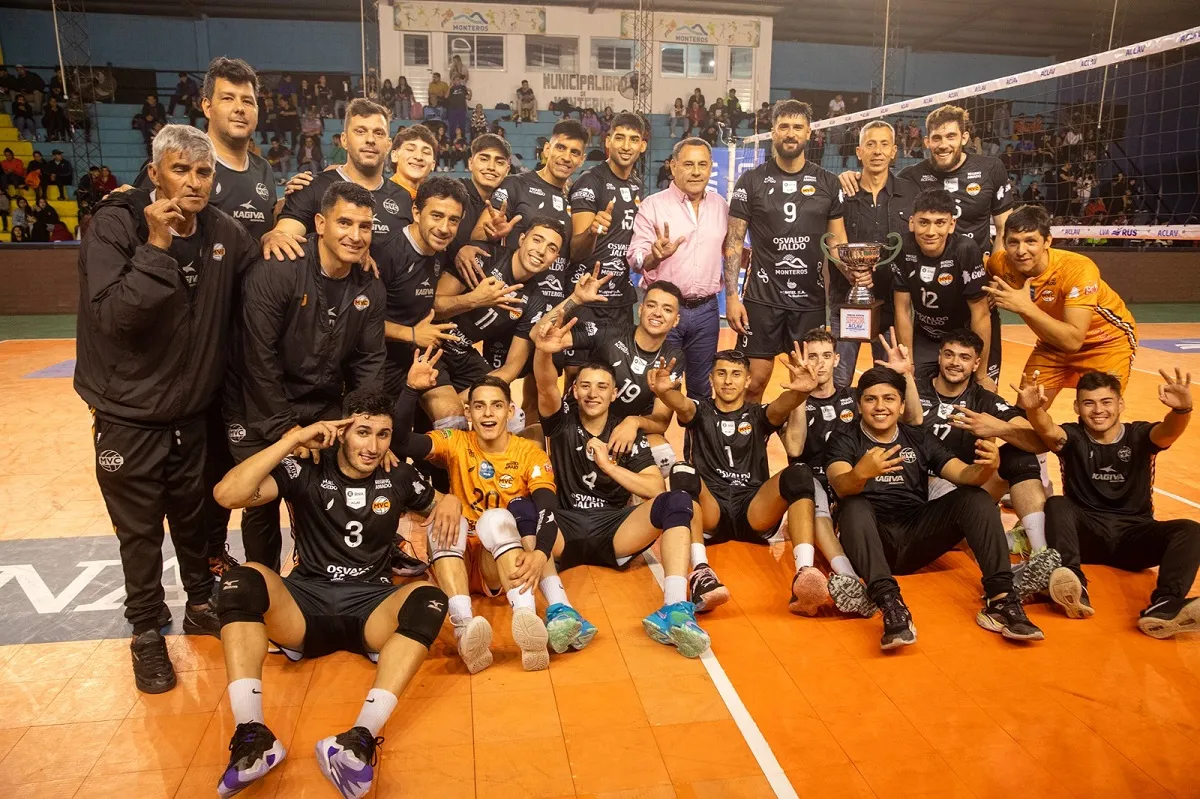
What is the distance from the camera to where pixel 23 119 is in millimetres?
20156

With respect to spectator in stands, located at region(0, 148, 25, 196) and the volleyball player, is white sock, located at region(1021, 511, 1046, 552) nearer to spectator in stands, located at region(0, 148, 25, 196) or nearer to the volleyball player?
the volleyball player

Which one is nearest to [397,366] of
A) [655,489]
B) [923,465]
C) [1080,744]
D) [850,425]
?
[655,489]

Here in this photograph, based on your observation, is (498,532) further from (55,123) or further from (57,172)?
(55,123)

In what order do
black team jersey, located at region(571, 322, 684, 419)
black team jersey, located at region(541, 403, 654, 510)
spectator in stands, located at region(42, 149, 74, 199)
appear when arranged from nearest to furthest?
black team jersey, located at region(541, 403, 654, 510), black team jersey, located at region(571, 322, 684, 419), spectator in stands, located at region(42, 149, 74, 199)

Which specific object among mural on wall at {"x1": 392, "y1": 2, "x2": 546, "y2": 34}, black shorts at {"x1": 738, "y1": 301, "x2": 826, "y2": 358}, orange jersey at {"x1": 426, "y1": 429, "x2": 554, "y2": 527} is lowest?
orange jersey at {"x1": 426, "y1": 429, "x2": 554, "y2": 527}

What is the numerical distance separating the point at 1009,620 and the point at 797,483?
131cm

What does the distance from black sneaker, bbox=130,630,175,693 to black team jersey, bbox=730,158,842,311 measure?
4.69 metres

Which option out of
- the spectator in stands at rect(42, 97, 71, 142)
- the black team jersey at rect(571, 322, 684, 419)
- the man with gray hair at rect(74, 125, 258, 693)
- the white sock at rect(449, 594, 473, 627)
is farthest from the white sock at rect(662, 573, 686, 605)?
the spectator in stands at rect(42, 97, 71, 142)

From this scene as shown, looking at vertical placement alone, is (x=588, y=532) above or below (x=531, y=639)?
above

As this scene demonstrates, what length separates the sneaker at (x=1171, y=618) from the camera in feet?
14.1

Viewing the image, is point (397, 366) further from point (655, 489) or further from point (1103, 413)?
point (1103, 413)

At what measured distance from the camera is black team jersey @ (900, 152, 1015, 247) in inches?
250

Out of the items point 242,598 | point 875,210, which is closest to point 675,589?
point 242,598

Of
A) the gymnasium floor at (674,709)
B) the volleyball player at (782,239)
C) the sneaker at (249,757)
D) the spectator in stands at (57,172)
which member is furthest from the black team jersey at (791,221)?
the spectator in stands at (57,172)
